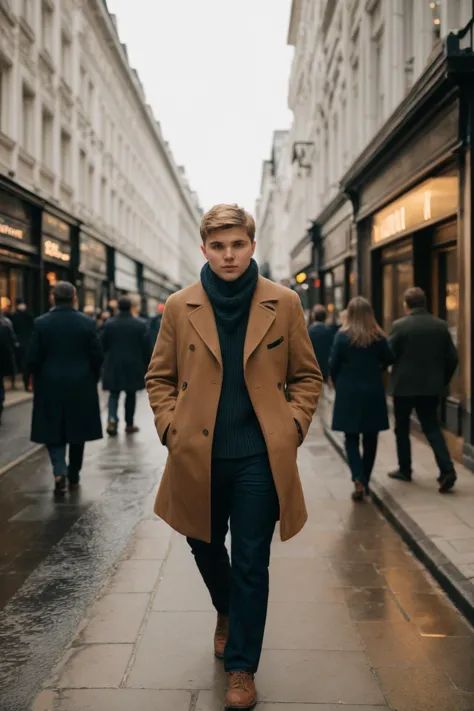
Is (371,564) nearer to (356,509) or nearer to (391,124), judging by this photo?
(356,509)

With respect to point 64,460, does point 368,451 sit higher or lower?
higher

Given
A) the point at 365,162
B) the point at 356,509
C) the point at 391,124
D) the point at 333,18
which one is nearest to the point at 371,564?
the point at 356,509

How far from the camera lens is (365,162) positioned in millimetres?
14773

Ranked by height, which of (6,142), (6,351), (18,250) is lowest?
(6,351)

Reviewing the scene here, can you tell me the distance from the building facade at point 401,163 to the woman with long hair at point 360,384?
6.64 feet

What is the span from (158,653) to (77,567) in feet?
5.34

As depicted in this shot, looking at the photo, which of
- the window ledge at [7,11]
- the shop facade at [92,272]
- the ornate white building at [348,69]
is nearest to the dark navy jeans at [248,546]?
the ornate white building at [348,69]

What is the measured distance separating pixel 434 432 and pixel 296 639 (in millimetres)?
3971

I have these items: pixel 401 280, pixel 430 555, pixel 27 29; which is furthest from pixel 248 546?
pixel 27 29

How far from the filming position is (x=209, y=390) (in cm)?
336

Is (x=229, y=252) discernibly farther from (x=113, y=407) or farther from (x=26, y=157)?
(x=26, y=157)

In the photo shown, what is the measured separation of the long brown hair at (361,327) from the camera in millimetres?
7375

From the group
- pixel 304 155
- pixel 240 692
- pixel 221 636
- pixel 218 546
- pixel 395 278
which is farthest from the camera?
pixel 304 155

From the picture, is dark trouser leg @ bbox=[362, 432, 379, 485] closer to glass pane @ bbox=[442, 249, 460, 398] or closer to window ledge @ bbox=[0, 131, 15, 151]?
glass pane @ bbox=[442, 249, 460, 398]
